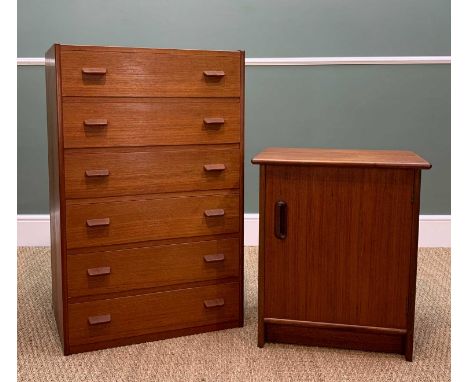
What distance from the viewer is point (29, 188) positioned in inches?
146

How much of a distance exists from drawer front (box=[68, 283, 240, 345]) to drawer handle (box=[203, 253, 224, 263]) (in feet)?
0.36

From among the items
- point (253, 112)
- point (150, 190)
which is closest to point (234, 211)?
point (150, 190)

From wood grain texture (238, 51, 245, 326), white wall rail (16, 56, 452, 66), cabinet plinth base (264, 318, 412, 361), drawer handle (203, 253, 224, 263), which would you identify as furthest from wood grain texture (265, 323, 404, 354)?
white wall rail (16, 56, 452, 66)

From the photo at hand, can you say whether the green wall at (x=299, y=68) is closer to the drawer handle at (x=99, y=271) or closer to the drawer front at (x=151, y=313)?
the drawer front at (x=151, y=313)

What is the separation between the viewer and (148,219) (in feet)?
7.84

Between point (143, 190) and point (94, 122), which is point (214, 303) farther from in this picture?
point (94, 122)

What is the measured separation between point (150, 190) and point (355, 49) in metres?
1.83

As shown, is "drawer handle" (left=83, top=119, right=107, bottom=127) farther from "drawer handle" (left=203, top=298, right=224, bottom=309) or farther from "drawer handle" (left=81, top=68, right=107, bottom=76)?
"drawer handle" (left=203, top=298, right=224, bottom=309)

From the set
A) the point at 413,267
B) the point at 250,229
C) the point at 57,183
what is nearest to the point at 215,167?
the point at 57,183

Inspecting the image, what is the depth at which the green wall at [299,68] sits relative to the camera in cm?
358

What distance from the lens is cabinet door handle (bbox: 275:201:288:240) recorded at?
90.0 inches

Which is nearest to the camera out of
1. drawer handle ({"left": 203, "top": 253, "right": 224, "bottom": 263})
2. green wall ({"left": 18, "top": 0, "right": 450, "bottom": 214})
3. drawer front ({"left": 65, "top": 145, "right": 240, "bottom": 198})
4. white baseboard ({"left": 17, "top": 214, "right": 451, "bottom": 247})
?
drawer front ({"left": 65, "top": 145, "right": 240, "bottom": 198})

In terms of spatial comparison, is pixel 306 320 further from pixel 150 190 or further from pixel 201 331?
pixel 150 190

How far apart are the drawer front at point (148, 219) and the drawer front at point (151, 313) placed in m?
0.24
